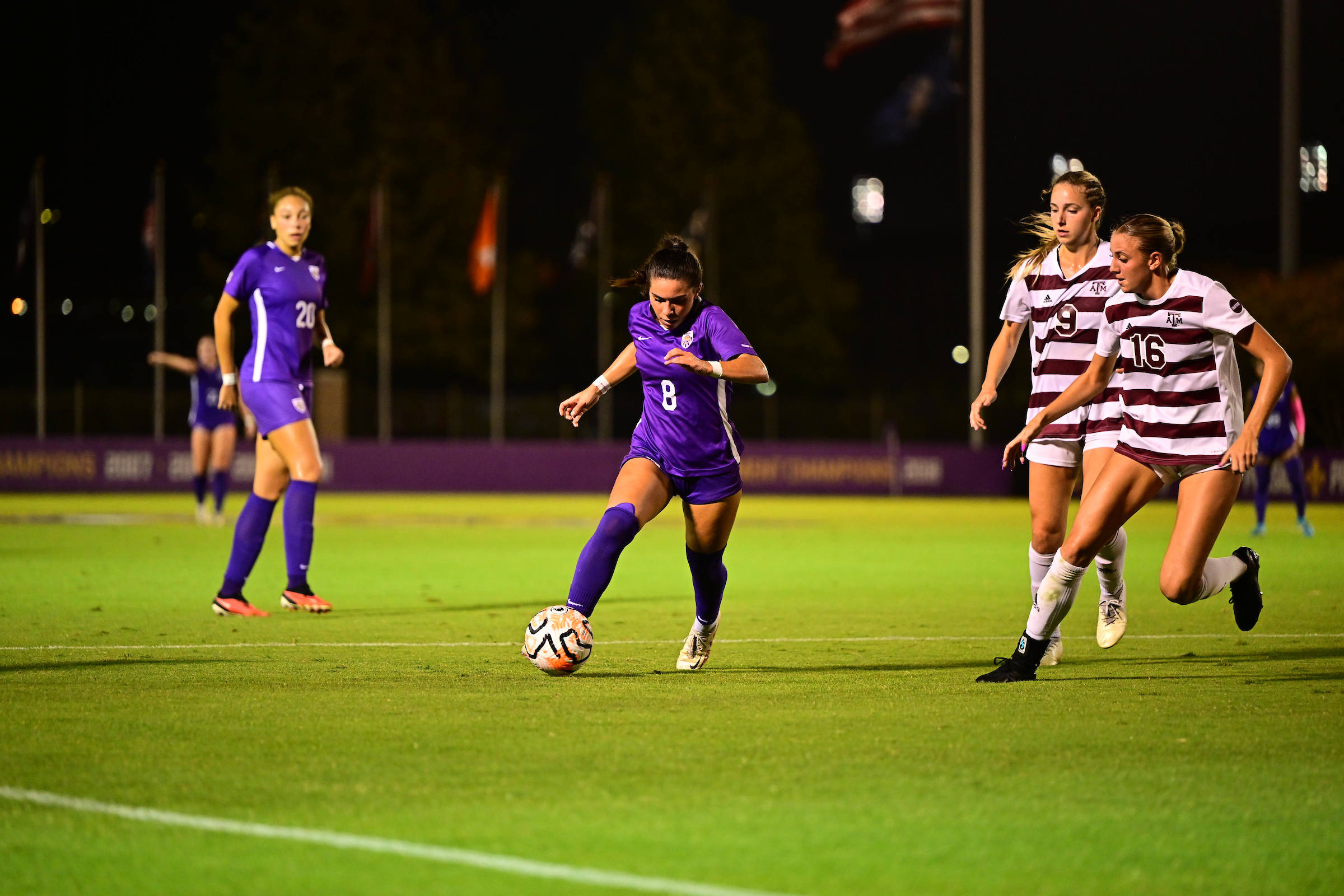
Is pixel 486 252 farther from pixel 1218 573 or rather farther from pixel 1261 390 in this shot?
pixel 1261 390

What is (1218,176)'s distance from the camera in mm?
46750

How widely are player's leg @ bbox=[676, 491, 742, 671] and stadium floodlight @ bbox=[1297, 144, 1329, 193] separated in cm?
4706

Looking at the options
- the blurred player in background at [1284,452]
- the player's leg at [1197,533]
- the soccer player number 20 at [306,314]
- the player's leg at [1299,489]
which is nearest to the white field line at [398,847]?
the player's leg at [1197,533]

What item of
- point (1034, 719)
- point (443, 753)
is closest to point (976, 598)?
point (1034, 719)

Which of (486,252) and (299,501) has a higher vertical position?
(486,252)

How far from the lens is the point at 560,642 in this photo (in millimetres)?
7598

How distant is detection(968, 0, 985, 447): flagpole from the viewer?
104ft

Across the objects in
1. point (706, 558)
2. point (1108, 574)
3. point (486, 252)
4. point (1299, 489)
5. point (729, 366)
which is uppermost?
point (486, 252)

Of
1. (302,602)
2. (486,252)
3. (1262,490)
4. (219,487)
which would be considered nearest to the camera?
(302,602)

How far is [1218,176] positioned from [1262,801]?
147ft

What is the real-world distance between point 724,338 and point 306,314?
4.24m

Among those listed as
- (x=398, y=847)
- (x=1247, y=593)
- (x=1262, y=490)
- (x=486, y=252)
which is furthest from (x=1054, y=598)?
(x=486, y=252)

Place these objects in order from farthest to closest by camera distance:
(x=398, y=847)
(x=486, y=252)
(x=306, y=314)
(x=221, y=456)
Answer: (x=486, y=252)
(x=221, y=456)
(x=306, y=314)
(x=398, y=847)

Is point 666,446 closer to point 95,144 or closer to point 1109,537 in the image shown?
point 1109,537
